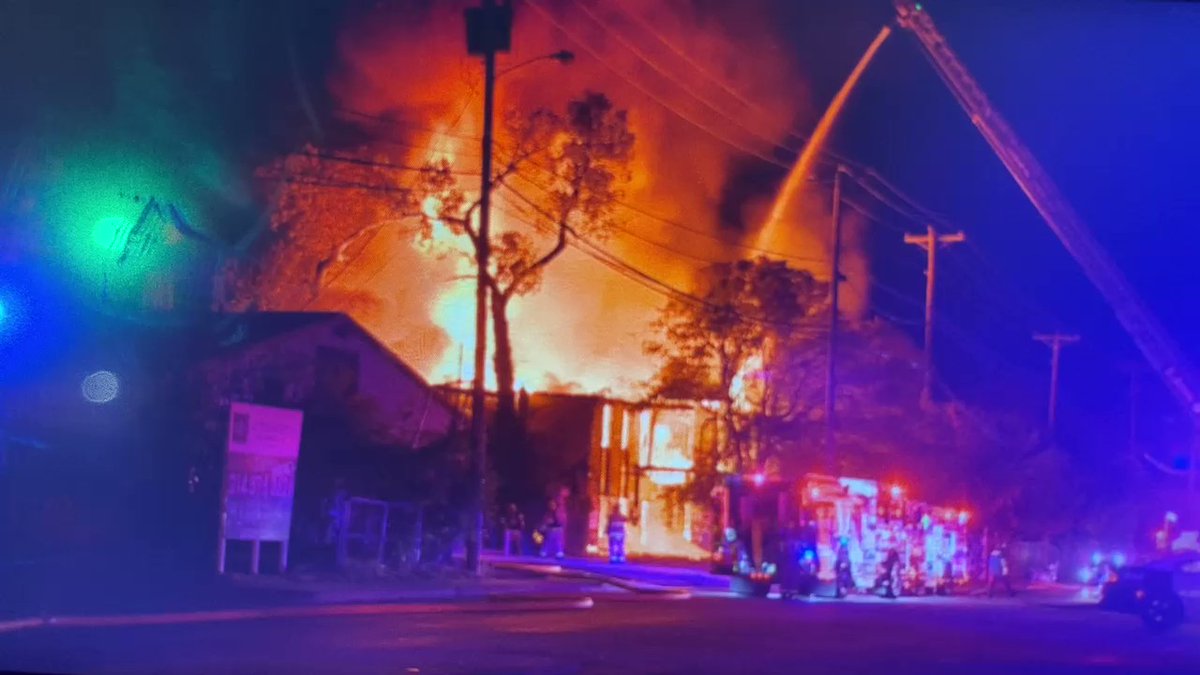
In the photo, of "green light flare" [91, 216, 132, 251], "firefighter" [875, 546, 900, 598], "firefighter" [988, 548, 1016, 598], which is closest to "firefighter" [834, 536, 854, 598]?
"firefighter" [875, 546, 900, 598]

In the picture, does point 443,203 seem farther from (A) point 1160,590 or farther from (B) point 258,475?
(A) point 1160,590

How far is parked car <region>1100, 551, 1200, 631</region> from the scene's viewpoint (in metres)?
24.3

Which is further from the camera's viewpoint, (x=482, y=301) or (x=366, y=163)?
(x=366, y=163)

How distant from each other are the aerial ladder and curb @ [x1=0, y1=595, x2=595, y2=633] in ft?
57.2

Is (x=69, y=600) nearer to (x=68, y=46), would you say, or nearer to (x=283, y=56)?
(x=68, y=46)

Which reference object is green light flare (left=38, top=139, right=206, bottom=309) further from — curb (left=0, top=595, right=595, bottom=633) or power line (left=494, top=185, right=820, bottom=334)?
power line (left=494, top=185, right=820, bottom=334)

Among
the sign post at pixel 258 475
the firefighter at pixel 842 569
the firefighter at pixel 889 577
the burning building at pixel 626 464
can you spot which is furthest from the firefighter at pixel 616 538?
the sign post at pixel 258 475

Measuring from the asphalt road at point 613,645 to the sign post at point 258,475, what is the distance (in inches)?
155

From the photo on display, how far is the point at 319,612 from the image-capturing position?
1847 centimetres

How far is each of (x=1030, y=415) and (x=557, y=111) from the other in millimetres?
24309

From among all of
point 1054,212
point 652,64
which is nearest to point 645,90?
point 652,64

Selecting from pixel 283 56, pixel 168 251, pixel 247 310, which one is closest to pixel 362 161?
pixel 283 56

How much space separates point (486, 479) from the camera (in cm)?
2842

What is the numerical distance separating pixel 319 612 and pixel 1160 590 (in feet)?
47.6
